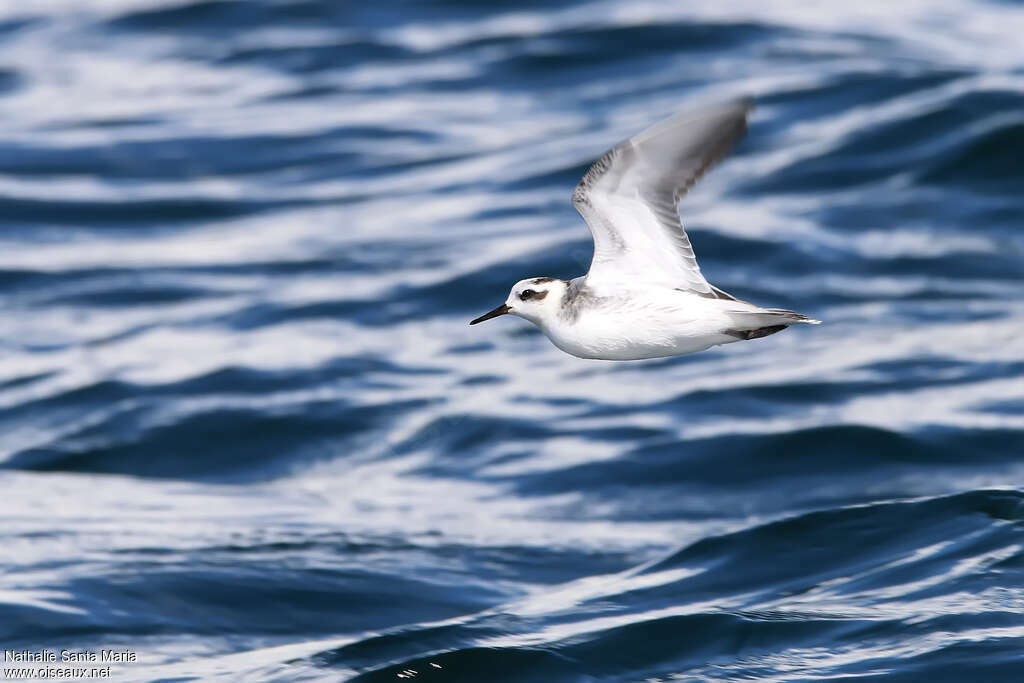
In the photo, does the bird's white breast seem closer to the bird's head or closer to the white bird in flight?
the white bird in flight

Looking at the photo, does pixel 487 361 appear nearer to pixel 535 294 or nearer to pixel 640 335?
pixel 535 294

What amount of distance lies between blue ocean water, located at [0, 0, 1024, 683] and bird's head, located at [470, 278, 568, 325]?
3923mm

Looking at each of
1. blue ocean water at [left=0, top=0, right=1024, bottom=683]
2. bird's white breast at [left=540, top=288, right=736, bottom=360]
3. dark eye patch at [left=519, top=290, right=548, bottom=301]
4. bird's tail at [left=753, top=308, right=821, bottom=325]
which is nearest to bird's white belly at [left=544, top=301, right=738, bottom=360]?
bird's white breast at [left=540, top=288, right=736, bottom=360]

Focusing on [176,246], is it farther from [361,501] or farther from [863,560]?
[863,560]

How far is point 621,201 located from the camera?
924cm

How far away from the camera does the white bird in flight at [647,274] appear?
8.80m

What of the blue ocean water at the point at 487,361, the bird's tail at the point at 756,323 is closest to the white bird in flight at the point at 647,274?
the bird's tail at the point at 756,323

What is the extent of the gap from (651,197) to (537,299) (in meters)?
0.92

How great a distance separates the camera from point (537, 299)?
948 cm

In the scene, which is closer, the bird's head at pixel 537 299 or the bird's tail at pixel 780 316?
the bird's tail at pixel 780 316

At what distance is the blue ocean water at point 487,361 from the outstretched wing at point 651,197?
13.1 feet

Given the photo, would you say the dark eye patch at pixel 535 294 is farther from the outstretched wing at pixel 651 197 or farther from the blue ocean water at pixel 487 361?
the blue ocean water at pixel 487 361

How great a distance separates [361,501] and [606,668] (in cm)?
600

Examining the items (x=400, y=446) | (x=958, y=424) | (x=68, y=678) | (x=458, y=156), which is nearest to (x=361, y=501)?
(x=400, y=446)
